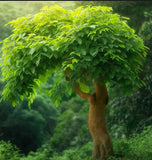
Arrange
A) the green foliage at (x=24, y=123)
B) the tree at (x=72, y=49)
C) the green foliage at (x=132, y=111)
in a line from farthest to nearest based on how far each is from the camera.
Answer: the green foliage at (x=24, y=123) → the green foliage at (x=132, y=111) → the tree at (x=72, y=49)

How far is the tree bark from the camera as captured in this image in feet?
18.9

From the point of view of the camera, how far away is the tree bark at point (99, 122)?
5770mm

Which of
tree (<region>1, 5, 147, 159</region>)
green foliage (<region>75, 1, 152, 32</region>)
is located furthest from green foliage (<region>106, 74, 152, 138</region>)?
tree (<region>1, 5, 147, 159</region>)

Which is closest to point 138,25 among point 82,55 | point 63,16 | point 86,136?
point 86,136

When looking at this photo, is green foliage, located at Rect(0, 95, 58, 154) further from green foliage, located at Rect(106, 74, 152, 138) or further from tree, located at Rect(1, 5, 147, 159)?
tree, located at Rect(1, 5, 147, 159)

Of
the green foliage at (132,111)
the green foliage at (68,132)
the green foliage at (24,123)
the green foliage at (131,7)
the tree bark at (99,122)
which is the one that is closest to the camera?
the tree bark at (99,122)

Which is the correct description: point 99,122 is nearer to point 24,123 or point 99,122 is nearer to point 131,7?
point 131,7

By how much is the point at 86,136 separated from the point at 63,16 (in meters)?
6.62

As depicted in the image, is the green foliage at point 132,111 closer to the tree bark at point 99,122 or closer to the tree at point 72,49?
the tree bark at point 99,122

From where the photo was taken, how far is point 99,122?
5.82 m

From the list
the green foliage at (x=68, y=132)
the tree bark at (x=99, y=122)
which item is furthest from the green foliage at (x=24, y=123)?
the tree bark at (x=99, y=122)

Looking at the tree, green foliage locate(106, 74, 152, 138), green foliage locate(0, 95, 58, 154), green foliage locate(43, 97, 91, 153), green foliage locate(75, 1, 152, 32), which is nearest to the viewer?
the tree

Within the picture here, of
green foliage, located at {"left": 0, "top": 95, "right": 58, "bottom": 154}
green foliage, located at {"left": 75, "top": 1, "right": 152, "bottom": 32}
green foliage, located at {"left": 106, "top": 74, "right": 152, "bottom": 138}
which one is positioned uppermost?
green foliage, located at {"left": 75, "top": 1, "right": 152, "bottom": 32}

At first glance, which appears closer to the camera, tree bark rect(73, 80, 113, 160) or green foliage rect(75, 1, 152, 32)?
tree bark rect(73, 80, 113, 160)
